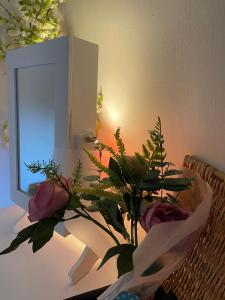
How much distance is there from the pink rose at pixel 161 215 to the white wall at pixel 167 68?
27cm

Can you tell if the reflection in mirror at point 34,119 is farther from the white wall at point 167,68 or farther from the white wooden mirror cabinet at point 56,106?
the white wall at point 167,68

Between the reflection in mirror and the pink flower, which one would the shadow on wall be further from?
the pink flower

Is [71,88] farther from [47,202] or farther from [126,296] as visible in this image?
[126,296]

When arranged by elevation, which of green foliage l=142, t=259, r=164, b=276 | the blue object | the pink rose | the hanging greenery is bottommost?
the blue object

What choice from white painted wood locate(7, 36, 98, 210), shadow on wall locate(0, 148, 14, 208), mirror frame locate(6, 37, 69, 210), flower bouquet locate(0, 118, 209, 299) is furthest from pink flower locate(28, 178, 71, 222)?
shadow on wall locate(0, 148, 14, 208)

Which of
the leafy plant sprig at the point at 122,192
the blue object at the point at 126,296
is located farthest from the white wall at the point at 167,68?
the blue object at the point at 126,296

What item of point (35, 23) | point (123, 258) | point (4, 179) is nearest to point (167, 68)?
point (123, 258)

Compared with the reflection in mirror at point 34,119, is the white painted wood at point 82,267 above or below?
below

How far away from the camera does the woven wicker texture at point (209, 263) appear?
1.69ft

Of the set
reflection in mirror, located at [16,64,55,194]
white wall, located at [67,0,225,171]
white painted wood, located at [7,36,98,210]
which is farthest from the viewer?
reflection in mirror, located at [16,64,55,194]

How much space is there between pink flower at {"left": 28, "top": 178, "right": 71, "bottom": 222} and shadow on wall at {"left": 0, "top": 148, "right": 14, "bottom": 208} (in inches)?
50.2

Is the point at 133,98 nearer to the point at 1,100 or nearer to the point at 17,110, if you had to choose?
the point at 17,110

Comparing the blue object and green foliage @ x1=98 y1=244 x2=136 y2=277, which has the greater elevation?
green foliage @ x1=98 y1=244 x2=136 y2=277

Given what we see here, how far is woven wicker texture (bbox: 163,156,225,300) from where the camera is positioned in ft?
1.69
